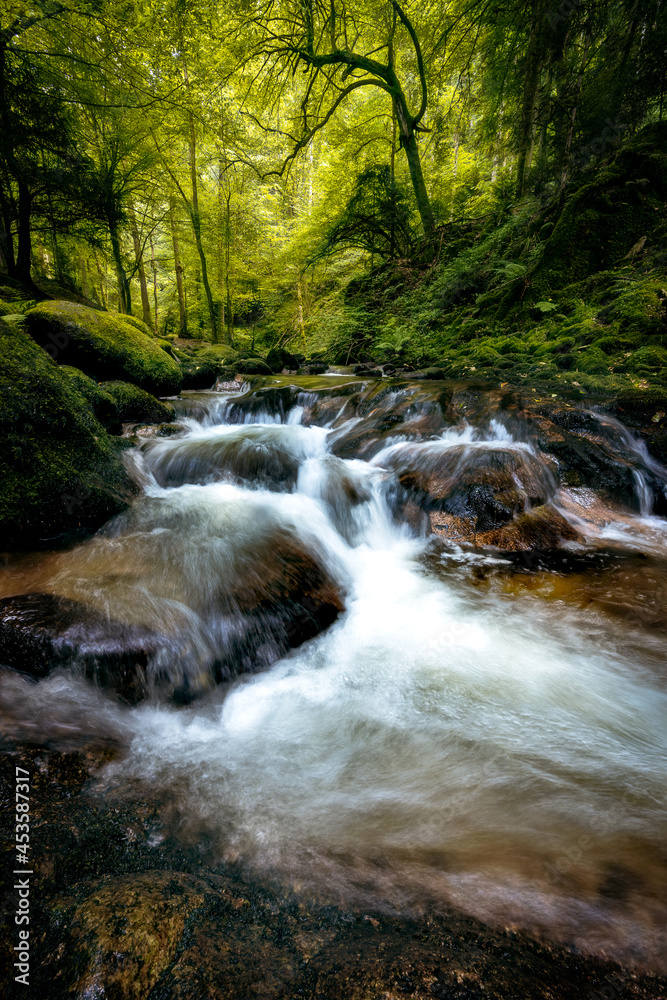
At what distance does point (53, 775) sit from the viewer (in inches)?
63.9

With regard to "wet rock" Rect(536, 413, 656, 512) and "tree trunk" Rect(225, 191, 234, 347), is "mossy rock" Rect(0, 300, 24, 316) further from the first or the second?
"tree trunk" Rect(225, 191, 234, 347)

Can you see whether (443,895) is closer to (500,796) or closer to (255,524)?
(500,796)

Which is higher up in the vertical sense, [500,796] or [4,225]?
[4,225]

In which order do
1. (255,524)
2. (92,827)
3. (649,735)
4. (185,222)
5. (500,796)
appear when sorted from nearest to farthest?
(92,827), (500,796), (649,735), (255,524), (185,222)

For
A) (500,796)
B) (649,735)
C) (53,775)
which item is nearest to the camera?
(53,775)

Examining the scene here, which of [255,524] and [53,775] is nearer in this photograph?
[53,775]

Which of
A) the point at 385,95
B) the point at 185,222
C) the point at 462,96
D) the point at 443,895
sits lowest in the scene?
the point at 443,895

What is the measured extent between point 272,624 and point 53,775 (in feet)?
5.38

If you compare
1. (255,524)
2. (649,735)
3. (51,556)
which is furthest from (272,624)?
(649,735)

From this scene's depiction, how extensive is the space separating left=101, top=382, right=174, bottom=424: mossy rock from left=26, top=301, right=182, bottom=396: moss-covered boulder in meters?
0.37

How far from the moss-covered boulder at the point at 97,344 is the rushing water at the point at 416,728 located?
12.0ft

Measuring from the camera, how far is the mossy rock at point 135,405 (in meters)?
6.73

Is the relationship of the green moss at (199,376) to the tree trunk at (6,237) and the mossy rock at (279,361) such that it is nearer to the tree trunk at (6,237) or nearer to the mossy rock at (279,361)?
the mossy rock at (279,361)

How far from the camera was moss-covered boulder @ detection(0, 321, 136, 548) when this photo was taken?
338 centimetres
